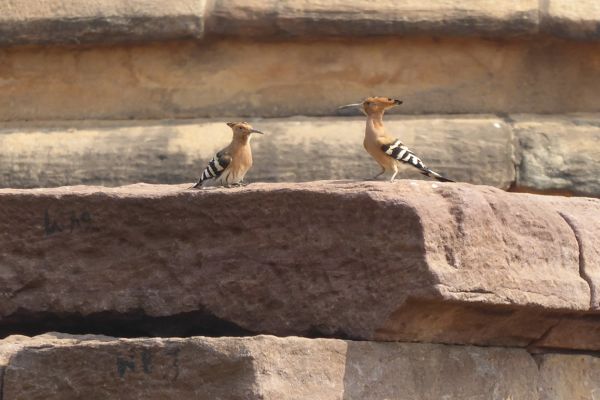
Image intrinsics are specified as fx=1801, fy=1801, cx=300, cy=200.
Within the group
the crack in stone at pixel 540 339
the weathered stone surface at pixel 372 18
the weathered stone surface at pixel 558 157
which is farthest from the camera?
the weathered stone surface at pixel 372 18

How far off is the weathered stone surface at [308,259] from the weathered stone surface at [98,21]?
197cm

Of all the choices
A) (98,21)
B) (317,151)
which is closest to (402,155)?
(317,151)

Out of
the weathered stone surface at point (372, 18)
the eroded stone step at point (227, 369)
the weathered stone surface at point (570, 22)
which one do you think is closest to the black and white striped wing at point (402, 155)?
the eroded stone step at point (227, 369)

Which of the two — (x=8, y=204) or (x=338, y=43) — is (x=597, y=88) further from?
(x=8, y=204)

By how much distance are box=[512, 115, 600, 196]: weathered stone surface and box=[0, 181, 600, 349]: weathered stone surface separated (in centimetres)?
147

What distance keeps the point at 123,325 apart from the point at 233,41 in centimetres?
245

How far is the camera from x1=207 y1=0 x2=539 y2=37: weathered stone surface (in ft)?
27.8

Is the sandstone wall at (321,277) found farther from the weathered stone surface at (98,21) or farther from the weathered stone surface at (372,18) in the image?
the weathered stone surface at (98,21)

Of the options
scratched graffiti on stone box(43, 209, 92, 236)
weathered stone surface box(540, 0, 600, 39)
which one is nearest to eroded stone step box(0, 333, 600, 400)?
scratched graffiti on stone box(43, 209, 92, 236)

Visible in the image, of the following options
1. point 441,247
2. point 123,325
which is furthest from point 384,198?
point 123,325

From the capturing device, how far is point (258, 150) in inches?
327

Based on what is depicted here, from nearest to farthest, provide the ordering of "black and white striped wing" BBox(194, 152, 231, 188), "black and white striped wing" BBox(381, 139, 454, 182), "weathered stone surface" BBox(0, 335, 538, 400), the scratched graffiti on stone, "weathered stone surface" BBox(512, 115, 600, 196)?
"weathered stone surface" BBox(0, 335, 538, 400) → the scratched graffiti on stone → "black and white striped wing" BBox(381, 139, 454, 182) → "black and white striped wing" BBox(194, 152, 231, 188) → "weathered stone surface" BBox(512, 115, 600, 196)

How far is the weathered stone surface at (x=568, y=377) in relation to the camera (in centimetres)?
679

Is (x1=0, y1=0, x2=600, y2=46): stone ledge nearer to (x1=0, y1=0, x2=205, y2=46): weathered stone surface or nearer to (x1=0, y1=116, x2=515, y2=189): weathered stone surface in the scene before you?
(x1=0, y1=0, x2=205, y2=46): weathered stone surface
